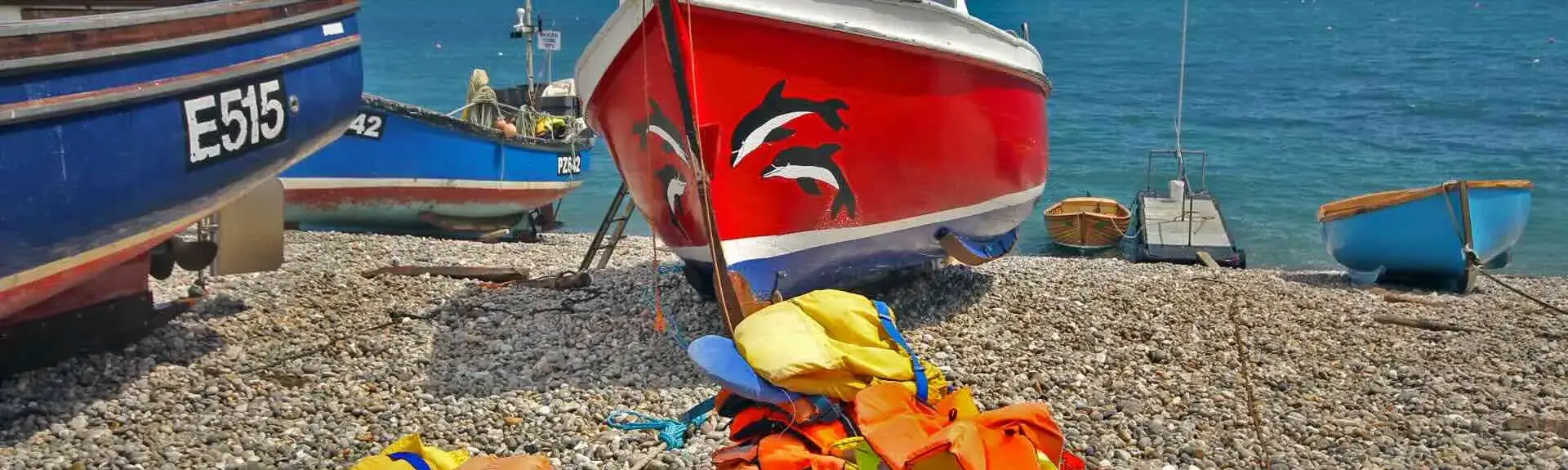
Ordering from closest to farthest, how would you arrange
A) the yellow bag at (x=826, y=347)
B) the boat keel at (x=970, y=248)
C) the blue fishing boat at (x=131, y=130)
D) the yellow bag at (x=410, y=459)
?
the yellow bag at (x=410, y=459)
the yellow bag at (x=826, y=347)
the blue fishing boat at (x=131, y=130)
the boat keel at (x=970, y=248)

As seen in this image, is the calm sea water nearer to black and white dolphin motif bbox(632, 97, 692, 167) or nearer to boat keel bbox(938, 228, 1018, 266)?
boat keel bbox(938, 228, 1018, 266)

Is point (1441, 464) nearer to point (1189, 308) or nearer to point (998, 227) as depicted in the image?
point (1189, 308)

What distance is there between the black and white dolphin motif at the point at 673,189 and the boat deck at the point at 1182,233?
29.6 feet

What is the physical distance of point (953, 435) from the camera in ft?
14.0

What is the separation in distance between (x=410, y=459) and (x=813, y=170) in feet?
10.3

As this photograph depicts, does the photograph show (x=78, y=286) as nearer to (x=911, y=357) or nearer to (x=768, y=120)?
(x=768, y=120)

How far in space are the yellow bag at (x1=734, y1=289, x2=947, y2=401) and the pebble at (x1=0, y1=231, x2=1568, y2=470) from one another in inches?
24.1

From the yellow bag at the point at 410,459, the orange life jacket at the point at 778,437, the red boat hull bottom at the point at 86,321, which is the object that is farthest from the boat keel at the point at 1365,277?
the red boat hull bottom at the point at 86,321

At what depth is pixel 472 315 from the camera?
788 centimetres

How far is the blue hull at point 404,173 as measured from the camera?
13.4m

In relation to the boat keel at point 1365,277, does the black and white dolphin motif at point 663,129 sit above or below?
above

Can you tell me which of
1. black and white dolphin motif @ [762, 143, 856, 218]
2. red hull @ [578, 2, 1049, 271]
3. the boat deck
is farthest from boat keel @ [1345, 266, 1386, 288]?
black and white dolphin motif @ [762, 143, 856, 218]

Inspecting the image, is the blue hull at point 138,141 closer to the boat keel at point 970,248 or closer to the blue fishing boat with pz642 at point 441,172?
the boat keel at point 970,248

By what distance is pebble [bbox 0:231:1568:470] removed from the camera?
5586 millimetres
